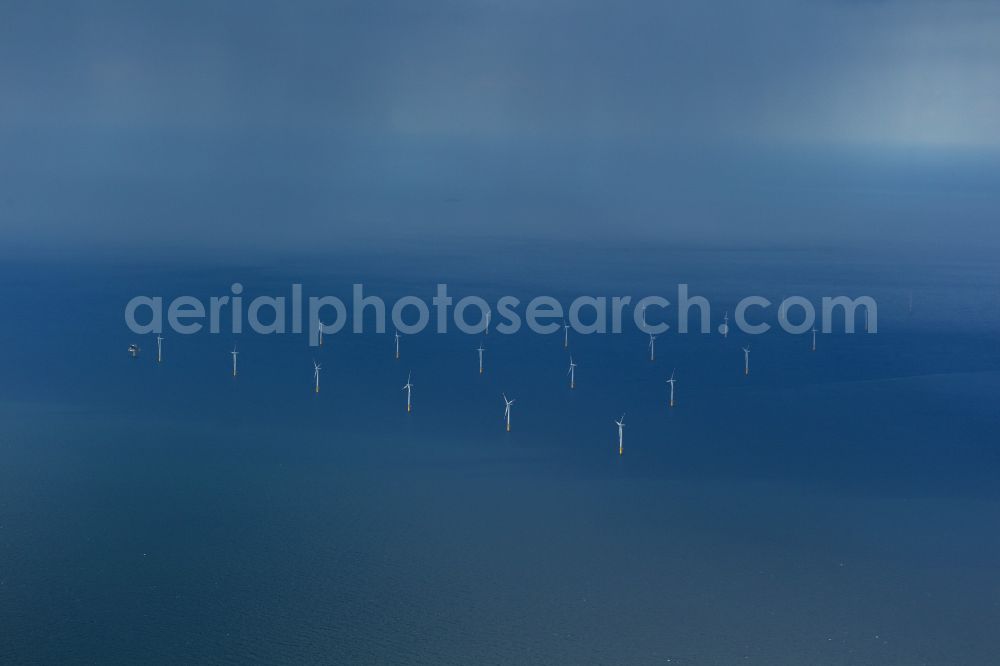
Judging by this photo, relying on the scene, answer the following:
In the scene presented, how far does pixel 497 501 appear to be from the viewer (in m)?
49.0

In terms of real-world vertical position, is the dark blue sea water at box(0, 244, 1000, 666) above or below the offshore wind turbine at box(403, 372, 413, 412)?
below

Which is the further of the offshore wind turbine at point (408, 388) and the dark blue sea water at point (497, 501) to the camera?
the offshore wind turbine at point (408, 388)

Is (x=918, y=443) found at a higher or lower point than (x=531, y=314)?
lower

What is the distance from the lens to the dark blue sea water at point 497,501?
117ft

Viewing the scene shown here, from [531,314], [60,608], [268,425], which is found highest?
[531,314]

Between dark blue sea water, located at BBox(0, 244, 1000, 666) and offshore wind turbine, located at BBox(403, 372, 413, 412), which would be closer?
dark blue sea water, located at BBox(0, 244, 1000, 666)

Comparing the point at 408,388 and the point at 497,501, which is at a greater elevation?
the point at 408,388

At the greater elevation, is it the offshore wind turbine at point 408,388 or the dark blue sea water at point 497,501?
the offshore wind turbine at point 408,388

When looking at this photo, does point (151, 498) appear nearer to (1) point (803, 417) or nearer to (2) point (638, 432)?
(2) point (638, 432)

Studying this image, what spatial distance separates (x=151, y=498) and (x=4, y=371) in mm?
33122

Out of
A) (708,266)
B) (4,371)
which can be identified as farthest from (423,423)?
(708,266)

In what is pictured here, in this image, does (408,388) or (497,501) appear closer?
(497,501)

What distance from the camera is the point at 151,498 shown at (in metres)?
48.1

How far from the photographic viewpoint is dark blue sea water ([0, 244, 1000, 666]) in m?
35.6
